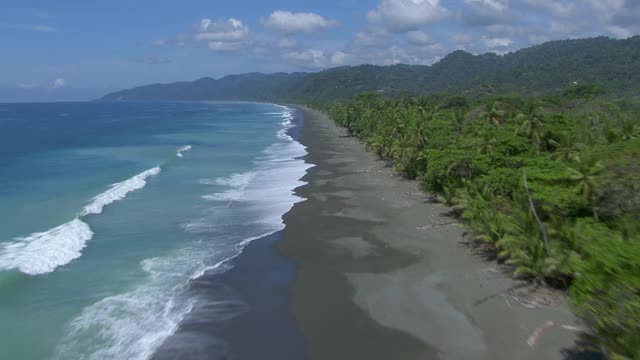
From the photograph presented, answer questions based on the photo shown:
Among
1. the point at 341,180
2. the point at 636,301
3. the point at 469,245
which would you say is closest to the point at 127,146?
the point at 341,180

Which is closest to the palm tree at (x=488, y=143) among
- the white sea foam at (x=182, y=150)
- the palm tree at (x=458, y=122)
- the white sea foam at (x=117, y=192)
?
the palm tree at (x=458, y=122)

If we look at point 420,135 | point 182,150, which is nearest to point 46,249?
point 420,135

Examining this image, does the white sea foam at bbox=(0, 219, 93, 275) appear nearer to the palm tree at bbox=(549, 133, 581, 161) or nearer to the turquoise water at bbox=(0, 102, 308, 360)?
the turquoise water at bbox=(0, 102, 308, 360)

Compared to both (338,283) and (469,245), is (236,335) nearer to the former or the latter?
(338,283)

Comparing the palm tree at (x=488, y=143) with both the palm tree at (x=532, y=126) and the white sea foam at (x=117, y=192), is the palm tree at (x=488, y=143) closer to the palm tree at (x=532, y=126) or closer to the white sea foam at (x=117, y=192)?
the palm tree at (x=532, y=126)

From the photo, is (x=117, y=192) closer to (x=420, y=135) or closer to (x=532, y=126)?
(x=420, y=135)
